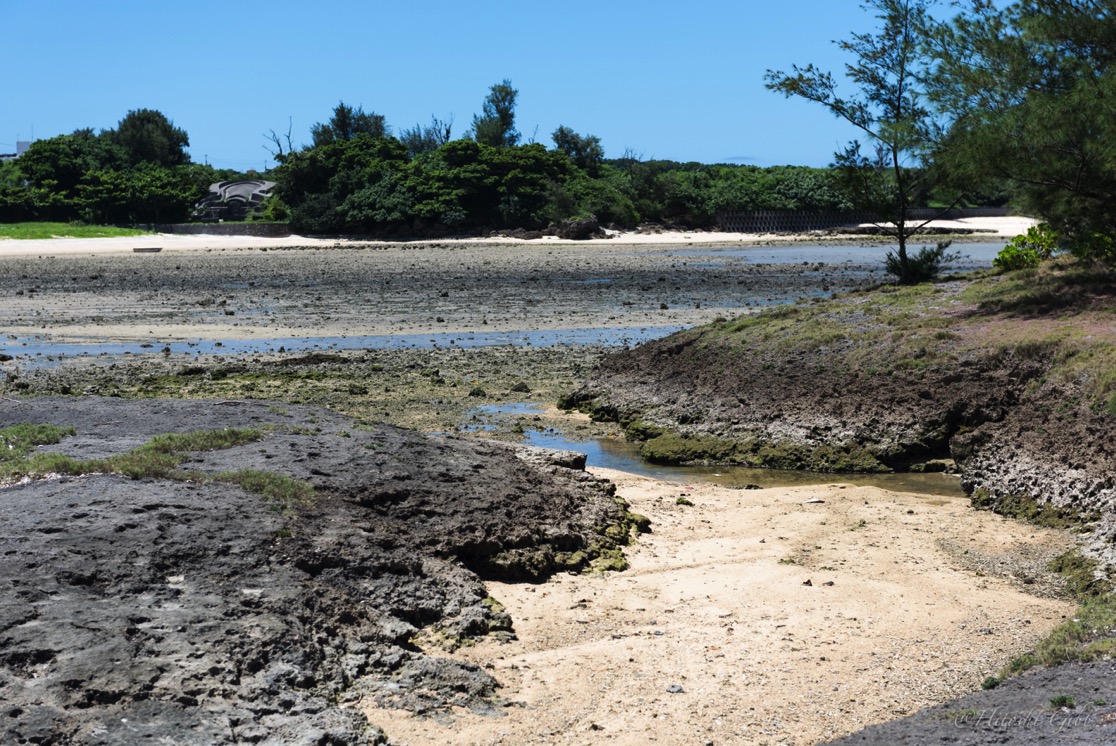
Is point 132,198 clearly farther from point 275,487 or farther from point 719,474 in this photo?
point 275,487

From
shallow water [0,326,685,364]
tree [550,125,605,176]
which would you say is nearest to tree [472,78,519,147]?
tree [550,125,605,176]

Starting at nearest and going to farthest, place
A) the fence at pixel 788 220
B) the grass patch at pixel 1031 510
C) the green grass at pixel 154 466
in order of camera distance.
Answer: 1. the green grass at pixel 154 466
2. the grass patch at pixel 1031 510
3. the fence at pixel 788 220

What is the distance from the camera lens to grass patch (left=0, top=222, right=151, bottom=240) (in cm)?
7156

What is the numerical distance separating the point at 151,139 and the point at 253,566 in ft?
340

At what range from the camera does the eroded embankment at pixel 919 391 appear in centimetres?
1162

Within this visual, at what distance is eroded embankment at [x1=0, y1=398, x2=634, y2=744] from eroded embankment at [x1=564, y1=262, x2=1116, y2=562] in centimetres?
375

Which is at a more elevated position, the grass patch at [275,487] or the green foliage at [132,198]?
the green foliage at [132,198]

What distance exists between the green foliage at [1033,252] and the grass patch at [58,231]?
208 feet

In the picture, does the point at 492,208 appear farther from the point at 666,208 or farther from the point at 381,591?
the point at 381,591

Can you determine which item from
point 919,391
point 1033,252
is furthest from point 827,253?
point 919,391

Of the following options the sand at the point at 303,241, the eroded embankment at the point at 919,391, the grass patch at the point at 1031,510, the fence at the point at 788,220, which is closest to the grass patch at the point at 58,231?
the sand at the point at 303,241

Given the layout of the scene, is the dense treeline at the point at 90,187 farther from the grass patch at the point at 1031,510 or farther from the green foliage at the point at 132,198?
the grass patch at the point at 1031,510

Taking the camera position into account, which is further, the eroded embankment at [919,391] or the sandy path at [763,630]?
the eroded embankment at [919,391]

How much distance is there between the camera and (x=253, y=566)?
24.0ft
